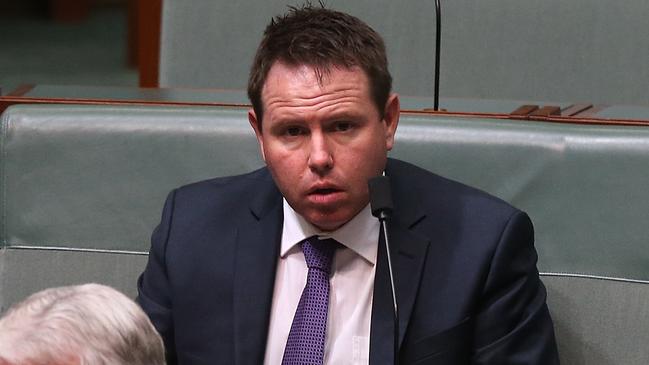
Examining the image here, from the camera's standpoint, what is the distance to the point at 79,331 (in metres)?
1.15

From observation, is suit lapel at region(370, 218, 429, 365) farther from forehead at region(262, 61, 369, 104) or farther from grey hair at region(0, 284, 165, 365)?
grey hair at region(0, 284, 165, 365)

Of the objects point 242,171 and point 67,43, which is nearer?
point 242,171

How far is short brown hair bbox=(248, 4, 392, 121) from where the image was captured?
166 centimetres

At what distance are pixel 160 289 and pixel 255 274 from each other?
0.15 meters

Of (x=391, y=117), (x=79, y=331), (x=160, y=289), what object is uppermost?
(x=391, y=117)

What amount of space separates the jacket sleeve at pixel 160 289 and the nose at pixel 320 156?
0.29m

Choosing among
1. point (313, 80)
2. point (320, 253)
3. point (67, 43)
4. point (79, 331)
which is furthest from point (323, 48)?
point (67, 43)

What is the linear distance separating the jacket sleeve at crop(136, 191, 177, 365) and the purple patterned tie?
0.60 ft

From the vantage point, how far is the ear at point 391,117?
1.71 meters

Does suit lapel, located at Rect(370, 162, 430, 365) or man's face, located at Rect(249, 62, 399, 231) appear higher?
man's face, located at Rect(249, 62, 399, 231)

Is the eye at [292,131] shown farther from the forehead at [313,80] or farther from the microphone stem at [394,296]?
the microphone stem at [394,296]

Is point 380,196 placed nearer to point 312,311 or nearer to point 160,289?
point 312,311

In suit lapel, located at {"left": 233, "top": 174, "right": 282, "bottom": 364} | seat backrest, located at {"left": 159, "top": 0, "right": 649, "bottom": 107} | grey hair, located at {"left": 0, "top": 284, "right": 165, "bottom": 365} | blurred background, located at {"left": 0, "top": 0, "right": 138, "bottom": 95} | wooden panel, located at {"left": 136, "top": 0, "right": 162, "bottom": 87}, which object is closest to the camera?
grey hair, located at {"left": 0, "top": 284, "right": 165, "bottom": 365}

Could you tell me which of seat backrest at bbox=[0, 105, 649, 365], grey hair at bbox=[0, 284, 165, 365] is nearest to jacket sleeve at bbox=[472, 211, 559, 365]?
seat backrest at bbox=[0, 105, 649, 365]
